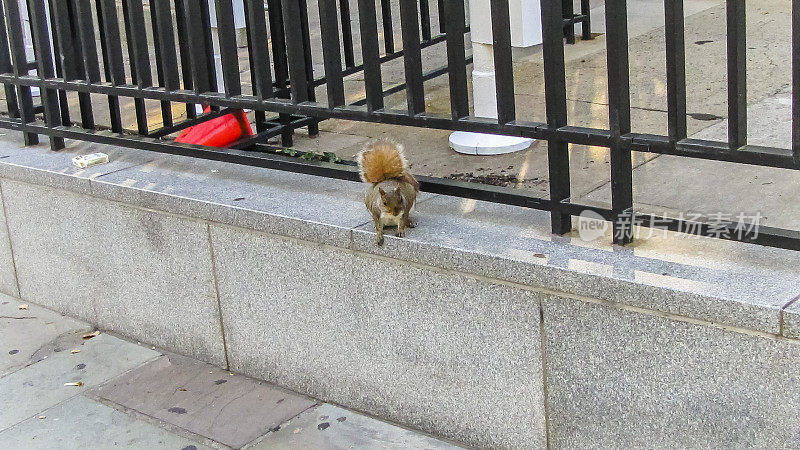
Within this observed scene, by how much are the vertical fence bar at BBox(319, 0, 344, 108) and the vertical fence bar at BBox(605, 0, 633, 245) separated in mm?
1266

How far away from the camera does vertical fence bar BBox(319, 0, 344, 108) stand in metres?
4.13

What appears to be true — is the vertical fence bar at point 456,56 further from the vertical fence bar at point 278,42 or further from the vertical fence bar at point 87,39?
the vertical fence bar at point 87,39

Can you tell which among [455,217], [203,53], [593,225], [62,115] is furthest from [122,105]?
[593,225]

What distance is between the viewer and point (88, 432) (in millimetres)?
4422

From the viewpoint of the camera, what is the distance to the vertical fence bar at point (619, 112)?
131 inches

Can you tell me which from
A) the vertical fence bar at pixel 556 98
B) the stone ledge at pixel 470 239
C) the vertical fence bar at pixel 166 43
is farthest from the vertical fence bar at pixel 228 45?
the vertical fence bar at pixel 556 98

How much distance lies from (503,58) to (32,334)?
328 centimetres

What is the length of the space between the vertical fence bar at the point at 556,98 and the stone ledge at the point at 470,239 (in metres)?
0.15

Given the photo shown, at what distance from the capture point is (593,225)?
3.69 meters

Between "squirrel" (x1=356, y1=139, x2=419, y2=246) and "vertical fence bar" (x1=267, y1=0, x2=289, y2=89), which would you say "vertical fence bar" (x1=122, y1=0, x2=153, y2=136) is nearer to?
"vertical fence bar" (x1=267, y1=0, x2=289, y2=89)

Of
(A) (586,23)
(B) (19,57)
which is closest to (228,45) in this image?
(B) (19,57)

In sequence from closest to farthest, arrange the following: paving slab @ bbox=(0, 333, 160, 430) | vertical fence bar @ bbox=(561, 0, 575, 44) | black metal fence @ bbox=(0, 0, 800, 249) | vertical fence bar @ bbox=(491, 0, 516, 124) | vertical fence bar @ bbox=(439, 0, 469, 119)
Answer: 1. black metal fence @ bbox=(0, 0, 800, 249)
2. vertical fence bar @ bbox=(491, 0, 516, 124)
3. vertical fence bar @ bbox=(439, 0, 469, 119)
4. paving slab @ bbox=(0, 333, 160, 430)
5. vertical fence bar @ bbox=(561, 0, 575, 44)

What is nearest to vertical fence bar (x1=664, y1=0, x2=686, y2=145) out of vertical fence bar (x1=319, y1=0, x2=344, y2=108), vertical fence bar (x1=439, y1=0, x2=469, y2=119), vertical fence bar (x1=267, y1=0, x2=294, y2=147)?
vertical fence bar (x1=439, y1=0, x2=469, y2=119)

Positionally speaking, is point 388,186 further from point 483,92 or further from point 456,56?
point 483,92
